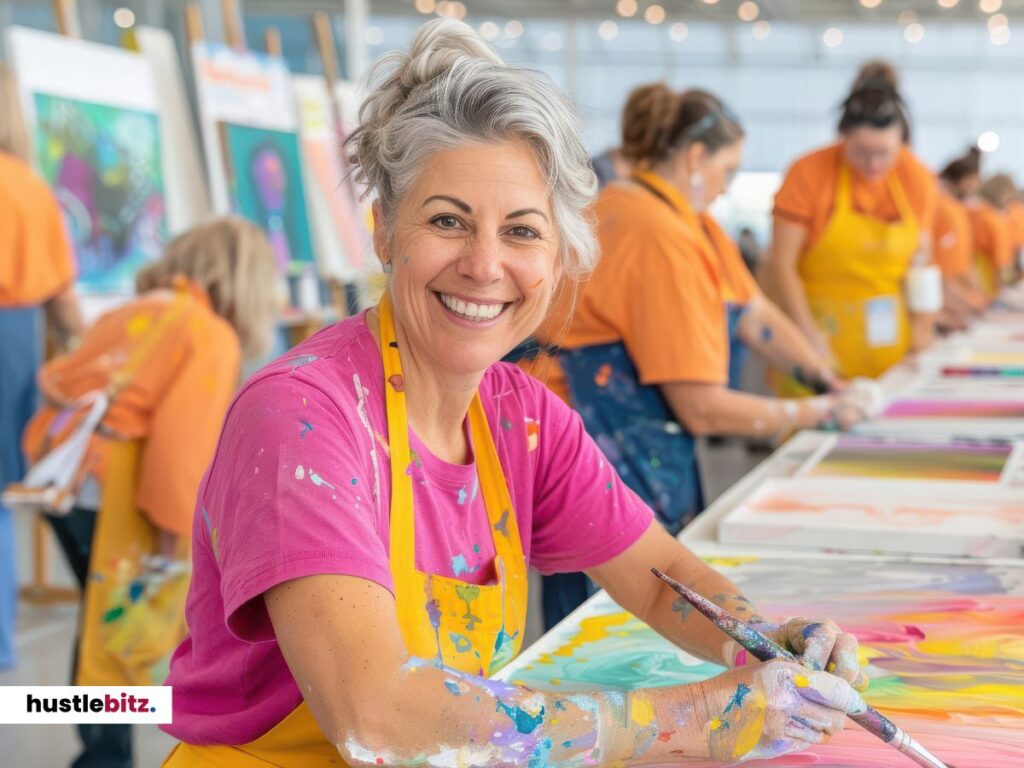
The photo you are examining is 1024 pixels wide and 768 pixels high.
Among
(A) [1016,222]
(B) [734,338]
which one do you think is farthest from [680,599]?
(A) [1016,222]

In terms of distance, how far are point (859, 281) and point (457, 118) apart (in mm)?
3087

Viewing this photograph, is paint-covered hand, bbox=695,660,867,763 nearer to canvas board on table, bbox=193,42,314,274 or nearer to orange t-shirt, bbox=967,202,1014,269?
canvas board on table, bbox=193,42,314,274

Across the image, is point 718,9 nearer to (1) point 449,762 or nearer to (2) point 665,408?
(2) point 665,408

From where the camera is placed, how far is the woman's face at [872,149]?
3.76 metres

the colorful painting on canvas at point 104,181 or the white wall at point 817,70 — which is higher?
the white wall at point 817,70

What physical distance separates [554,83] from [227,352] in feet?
5.52

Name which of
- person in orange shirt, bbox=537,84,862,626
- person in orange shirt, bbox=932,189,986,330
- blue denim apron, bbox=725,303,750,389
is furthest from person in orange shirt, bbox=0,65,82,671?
person in orange shirt, bbox=932,189,986,330

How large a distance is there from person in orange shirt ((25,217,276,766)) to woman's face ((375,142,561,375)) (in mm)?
1544

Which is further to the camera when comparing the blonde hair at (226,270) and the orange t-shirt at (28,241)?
the orange t-shirt at (28,241)

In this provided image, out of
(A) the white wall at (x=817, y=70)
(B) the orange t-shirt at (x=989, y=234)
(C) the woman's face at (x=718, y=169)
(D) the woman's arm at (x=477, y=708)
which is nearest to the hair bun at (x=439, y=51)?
(D) the woman's arm at (x=477, y=708)

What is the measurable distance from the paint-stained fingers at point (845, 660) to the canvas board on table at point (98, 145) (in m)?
3.71

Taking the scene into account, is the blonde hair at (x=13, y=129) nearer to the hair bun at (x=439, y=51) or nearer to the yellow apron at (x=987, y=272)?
the hair bun at (x=439, y=51)

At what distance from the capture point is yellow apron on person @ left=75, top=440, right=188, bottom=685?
2.73 meters

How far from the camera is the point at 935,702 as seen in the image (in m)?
1.32
